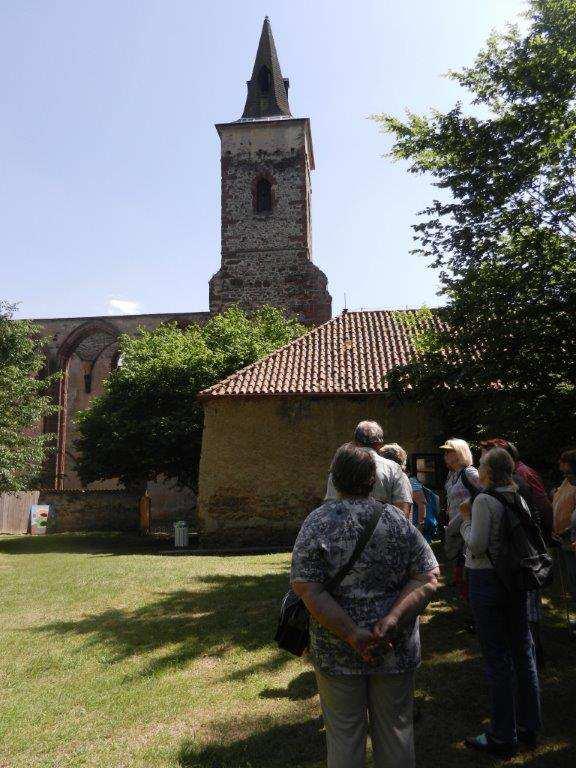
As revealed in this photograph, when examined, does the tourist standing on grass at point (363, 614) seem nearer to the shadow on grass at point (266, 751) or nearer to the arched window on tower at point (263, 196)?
the shadow on grass at point (266, 751)

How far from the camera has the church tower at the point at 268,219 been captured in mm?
26953

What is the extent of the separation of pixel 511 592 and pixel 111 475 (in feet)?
61.6

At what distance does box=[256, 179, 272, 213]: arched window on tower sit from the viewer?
28453 mm

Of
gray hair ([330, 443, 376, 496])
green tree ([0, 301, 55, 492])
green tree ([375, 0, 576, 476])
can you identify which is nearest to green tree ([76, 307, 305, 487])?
green tree ([0, 301, 55, 492])

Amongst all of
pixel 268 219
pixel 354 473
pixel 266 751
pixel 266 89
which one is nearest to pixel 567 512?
pixel 266 751

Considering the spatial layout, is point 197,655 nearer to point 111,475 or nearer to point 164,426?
point 164,426

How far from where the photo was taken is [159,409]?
20141 millimetres

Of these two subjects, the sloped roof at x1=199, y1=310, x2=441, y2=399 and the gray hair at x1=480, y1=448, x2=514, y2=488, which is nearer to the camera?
the gray hair at x1=480, y1=448, x2=514, y2=488

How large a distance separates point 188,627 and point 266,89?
30606mm

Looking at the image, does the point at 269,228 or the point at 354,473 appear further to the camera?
the point at 269,228

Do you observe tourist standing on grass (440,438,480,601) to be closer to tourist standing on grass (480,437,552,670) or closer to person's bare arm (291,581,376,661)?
tourist standing on grass (480,437,552,670)

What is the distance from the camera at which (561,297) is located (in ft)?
27.9

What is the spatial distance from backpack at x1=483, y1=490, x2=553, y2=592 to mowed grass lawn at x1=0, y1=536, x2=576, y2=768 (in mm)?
1006

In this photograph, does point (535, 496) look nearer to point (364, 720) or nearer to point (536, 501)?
point (536, 501)
